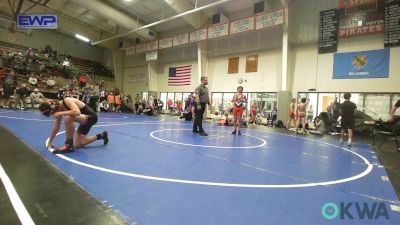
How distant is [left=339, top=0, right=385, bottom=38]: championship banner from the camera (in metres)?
12.0

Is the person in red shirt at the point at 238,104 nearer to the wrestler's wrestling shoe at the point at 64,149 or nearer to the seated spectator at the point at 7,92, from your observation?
the wrestler's wrestling shoe at the point at 64,149

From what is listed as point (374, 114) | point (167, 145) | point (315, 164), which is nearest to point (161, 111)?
point (374, 114)

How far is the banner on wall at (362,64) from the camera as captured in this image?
1228cm

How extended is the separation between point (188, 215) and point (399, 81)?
1347 cm

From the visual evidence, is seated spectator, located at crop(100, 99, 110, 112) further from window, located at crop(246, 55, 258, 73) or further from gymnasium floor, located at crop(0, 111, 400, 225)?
gymnasium floor, located at crop(0, 111, 400, 225)

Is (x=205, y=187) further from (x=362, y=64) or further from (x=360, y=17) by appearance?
(x=360, y=17)

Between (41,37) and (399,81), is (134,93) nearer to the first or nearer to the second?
(41,37)

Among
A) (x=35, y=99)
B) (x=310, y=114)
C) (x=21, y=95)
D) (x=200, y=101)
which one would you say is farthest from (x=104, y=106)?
(x=310, y=114)

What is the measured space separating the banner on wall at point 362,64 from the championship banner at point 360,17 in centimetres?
100

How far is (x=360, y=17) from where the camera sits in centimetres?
1259

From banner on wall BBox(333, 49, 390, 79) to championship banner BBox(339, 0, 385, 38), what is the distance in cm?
100

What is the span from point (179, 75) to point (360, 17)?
13.5m

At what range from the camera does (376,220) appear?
2.34 m

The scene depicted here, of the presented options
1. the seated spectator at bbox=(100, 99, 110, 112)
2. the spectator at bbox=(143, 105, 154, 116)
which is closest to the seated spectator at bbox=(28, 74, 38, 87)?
the seated spectator at bbox=(100, 99, 110, 112)
